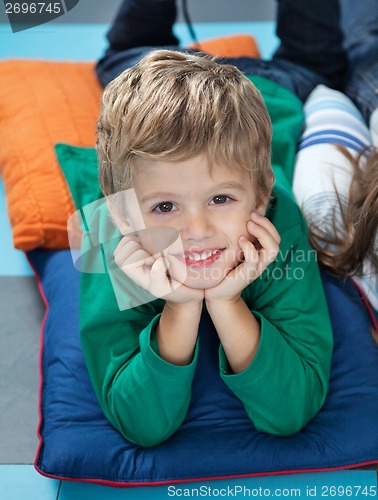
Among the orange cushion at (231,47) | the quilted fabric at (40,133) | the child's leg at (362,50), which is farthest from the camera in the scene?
the orange cushion at (231,47)

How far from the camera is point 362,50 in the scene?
1.73m

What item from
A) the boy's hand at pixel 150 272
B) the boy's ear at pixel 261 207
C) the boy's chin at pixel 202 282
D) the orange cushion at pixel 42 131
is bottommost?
the orange cushion at pixel 42 131

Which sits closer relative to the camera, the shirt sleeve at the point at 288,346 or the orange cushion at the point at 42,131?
the shirt sleeve at the point at 288,346

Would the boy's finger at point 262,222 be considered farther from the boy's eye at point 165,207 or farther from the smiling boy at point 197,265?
the boy's eye at point 165,207

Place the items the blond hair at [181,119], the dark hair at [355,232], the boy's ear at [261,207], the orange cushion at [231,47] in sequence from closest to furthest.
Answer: the blond hair at [181,119]
the boy's ear at [261,207]
the dark hair at [355,232]
the orange cushion at [231,47]

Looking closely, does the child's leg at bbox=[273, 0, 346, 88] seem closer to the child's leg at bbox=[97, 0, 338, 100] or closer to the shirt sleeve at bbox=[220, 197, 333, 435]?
the child's leg at bbox=[97, 0, 338, 100]

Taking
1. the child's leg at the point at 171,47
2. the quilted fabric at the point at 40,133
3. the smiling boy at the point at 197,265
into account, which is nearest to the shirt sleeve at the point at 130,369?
the smiling boy at the point at 197,265

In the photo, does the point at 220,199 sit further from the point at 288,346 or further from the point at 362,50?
the point at 362,50

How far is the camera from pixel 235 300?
99 centimetres

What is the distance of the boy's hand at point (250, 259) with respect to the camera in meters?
0.96

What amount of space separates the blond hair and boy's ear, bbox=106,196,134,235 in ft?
0.13

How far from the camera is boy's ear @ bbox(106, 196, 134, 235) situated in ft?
3.29

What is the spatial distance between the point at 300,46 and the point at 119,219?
882mm

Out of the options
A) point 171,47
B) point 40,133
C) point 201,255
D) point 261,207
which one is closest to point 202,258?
point 201,255
